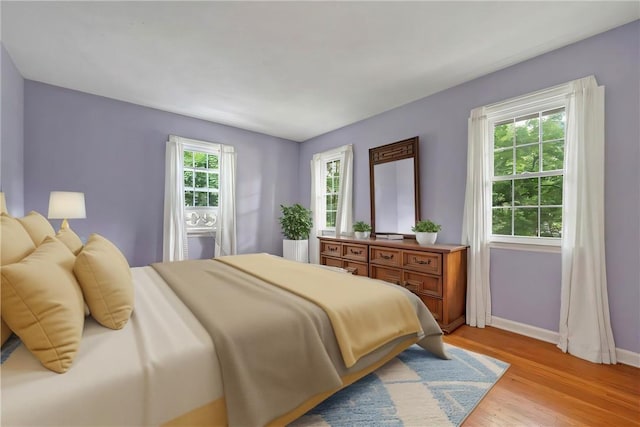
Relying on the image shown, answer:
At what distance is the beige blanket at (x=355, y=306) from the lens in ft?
4.81

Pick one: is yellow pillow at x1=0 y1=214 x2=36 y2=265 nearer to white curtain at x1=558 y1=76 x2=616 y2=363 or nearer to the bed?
the bed

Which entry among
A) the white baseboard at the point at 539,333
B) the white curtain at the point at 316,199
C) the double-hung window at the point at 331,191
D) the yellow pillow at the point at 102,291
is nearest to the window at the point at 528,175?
the white baseboard at the point at 539,333

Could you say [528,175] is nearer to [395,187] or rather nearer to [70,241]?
[395,187]

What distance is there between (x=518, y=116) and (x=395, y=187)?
1506 mm

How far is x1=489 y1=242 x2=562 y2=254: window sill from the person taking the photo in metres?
2.47

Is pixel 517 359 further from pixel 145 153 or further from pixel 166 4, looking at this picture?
pixel 145 153

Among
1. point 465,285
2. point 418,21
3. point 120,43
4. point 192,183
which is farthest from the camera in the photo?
point 192,183

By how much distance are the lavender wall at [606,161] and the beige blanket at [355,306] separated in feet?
4.98

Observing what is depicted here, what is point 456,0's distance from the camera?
6.22 feet

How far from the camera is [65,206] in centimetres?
273

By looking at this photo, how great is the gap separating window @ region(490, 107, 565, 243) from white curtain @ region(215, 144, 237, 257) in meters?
3.58

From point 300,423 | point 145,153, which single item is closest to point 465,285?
point 300,423

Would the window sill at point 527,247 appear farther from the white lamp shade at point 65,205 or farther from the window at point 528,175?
the white lamp shade at point 65,205

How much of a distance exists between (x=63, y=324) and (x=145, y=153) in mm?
3425
